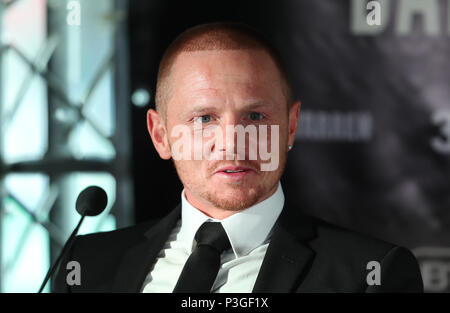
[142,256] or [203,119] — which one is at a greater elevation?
[203,119]

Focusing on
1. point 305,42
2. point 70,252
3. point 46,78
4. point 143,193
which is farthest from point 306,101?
point 70,252

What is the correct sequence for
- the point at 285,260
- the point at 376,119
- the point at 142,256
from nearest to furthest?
the point at 285,260 → the point at 142,256 → the point at 376,119

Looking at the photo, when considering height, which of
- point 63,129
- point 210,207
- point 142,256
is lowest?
point 142,256

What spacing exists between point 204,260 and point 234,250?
2.6 inches

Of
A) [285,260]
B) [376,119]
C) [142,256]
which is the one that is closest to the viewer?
[285,260]

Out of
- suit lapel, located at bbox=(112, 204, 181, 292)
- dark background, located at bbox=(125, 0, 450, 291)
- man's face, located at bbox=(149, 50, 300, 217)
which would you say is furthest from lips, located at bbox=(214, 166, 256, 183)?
dark background, located at bbox=(125, 0, 450, 291)

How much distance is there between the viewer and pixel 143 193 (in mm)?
2328

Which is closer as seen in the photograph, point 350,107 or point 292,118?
point 292,118

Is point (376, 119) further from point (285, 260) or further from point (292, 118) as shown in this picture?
point (285, 260)

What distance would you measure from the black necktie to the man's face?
52mm

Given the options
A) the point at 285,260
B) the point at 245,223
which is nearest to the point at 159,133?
the point at 245,223

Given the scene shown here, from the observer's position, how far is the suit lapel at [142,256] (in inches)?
51.0

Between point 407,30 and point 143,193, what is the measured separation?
111 cm

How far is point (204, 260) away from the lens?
1.23 meters
